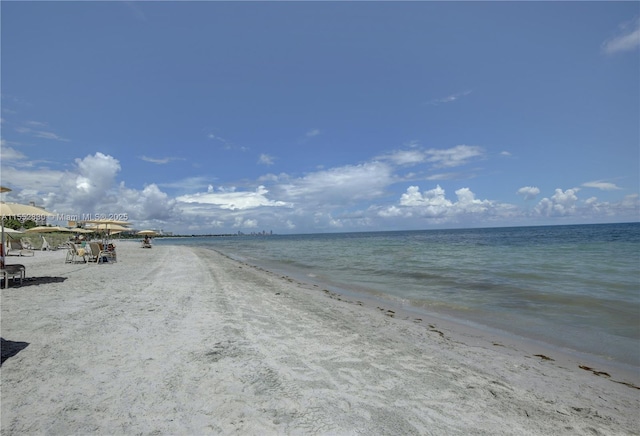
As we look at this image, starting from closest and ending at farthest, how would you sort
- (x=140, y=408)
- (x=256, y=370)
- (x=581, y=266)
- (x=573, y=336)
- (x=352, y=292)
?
(x=140, y=408), (x=256, y=370), (x=573, y=336), (x=352, y=292), (x=581, y=266)

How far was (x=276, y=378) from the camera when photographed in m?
4.09

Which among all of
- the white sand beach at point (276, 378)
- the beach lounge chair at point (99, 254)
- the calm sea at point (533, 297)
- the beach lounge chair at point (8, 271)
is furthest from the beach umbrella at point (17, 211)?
the calm sea at point (533, 297)

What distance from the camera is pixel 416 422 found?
3.26 metres

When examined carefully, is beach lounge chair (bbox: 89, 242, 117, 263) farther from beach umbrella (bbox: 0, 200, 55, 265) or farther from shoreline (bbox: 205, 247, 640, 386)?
shoreline (bbox: 205, 247, 640, 386)

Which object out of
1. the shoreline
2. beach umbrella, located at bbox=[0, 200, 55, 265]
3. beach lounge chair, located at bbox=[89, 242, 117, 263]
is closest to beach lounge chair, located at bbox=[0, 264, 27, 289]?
beach umbrella, located at bbox=[0, 200, 55, 265]

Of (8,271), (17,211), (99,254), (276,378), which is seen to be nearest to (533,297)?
(276,378)

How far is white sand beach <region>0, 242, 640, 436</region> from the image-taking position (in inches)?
126

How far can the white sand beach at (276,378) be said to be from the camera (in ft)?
10.5

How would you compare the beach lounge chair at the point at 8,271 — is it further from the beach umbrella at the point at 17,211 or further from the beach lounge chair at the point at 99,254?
the beach lounge chair at the point at 99,254

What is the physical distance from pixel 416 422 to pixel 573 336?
A: 6.25m

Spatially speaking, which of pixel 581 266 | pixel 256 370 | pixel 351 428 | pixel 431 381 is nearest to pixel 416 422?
pixel 351 428

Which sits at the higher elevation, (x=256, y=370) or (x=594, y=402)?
(x=256, y=370)

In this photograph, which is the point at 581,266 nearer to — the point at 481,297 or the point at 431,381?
the point at 481,297

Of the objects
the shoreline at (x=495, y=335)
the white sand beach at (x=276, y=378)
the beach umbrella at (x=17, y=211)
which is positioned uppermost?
the beach umbrella at (x=17, y=211)
